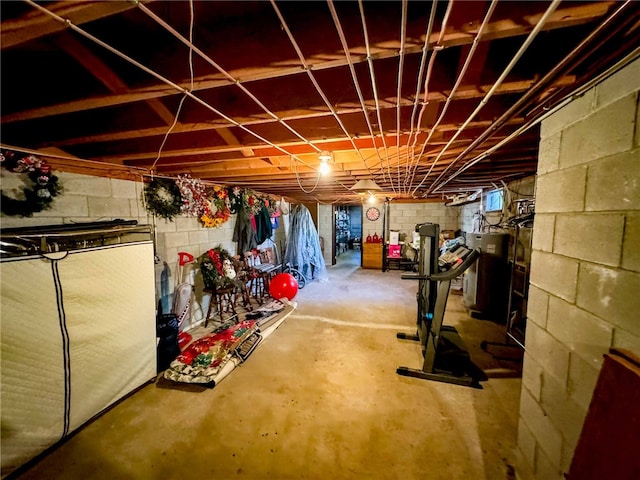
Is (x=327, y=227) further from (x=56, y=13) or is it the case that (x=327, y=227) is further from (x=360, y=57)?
(x=56, y=13)

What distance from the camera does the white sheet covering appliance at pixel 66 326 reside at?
1420 millimetres

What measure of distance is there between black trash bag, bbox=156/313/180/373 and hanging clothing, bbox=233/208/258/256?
184 cm

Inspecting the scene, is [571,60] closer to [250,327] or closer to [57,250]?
[57,250]

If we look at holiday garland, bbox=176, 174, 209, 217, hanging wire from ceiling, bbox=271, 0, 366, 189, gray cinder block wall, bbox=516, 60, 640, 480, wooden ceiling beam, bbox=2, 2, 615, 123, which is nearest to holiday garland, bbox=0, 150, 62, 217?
wooden ceiling beam, bbox=2, 2, 615, 123

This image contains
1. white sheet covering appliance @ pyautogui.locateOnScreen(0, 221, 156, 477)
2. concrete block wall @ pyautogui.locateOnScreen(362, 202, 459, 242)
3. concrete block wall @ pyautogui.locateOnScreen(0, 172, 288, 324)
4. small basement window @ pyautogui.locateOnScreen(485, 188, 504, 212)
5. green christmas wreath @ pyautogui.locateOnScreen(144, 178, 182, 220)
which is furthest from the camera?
concrete block wall @ pyautogui.locateOnScreen(362, 202, 459, 242)

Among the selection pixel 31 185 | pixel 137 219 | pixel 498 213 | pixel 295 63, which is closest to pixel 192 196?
pixel 137 219

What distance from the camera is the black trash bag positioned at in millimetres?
2389

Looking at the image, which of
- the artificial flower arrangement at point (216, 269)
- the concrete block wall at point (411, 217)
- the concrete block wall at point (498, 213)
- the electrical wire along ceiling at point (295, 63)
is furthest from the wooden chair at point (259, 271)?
the concrete block wall at point (498, 213)

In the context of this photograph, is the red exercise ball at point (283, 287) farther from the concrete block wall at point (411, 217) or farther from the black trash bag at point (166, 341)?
the concrete block wall at point (411, 217)

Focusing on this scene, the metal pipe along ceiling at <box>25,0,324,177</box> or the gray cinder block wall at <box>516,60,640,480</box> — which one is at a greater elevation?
the metal pipe along ceiling at <box>25,0,324,177</box>

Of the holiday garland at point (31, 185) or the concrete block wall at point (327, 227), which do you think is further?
the concrete block wall at point (327, 227)

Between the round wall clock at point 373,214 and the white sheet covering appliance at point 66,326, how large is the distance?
602cm

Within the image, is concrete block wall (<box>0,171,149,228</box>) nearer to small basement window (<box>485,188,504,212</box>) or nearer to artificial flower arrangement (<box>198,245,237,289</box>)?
artificial flower arrangement (<box>198,245,237,289</box>)

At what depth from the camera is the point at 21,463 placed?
1.46 m
